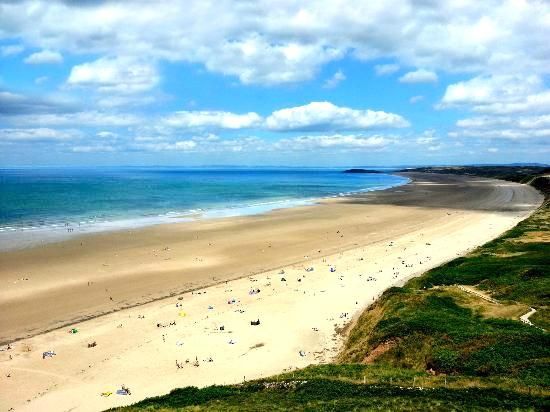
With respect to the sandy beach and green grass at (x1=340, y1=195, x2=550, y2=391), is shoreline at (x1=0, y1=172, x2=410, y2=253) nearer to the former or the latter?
the sandy beach

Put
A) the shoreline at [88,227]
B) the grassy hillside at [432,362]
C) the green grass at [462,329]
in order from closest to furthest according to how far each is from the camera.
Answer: the grassy hillside at [432,362]
the green grass at [462,329]
the shoreline at [88,227]

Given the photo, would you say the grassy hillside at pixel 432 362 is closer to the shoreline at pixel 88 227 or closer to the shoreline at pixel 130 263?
the shoreline at pixel 130 263

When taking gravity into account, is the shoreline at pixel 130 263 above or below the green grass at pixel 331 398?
below

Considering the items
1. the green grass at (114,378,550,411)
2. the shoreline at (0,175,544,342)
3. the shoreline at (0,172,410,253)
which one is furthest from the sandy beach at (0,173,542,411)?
the green grass at (114,378,550,411)

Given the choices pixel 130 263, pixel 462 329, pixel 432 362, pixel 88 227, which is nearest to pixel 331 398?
pixel 432 362

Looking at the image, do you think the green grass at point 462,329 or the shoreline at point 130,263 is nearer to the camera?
the green grass at point 462,329

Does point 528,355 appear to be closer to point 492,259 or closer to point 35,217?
point 492,259

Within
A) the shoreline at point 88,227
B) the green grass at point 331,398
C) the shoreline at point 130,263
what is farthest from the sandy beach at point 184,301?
the green grass at point 331,398
